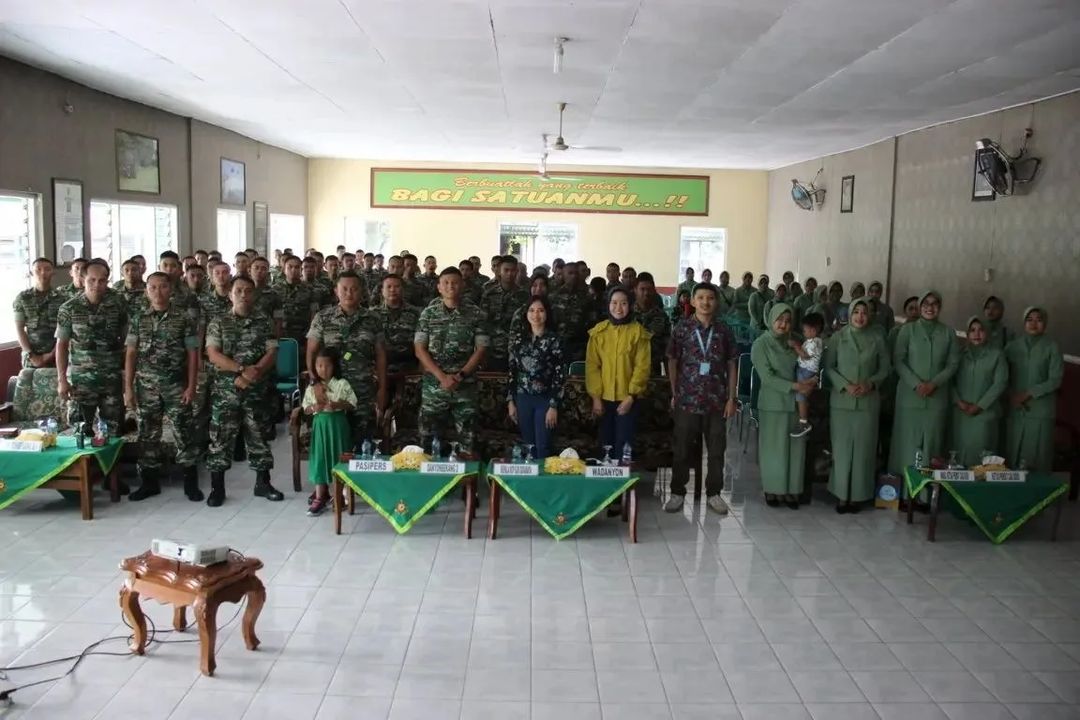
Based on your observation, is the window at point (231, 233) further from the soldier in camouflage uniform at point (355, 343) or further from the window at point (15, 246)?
the soldier in camouflage uniform at point (355, 343)

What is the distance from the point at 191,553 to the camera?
3.85 meters

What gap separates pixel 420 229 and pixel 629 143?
21.3 feet

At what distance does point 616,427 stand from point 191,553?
3.21 metres

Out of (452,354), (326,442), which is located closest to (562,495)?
(452,354)

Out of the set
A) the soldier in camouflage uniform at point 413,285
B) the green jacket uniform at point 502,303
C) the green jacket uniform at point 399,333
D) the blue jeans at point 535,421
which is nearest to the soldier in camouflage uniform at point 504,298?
the green jacket uniform at point 502,303

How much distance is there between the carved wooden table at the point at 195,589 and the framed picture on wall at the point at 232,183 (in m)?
10.7

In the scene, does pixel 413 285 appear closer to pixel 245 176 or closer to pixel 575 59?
pixel 575 59

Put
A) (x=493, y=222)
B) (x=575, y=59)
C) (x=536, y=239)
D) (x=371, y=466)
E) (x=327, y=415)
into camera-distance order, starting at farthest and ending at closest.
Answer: (x=536, y=239) < (x=493, y=222) < (x=575, y=59) < (x=327, y=415) < (x=371, y=466)

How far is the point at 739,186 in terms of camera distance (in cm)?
1956

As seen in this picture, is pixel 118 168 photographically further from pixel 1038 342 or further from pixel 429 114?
pixel 1038 342

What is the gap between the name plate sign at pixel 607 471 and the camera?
5703 millimetres

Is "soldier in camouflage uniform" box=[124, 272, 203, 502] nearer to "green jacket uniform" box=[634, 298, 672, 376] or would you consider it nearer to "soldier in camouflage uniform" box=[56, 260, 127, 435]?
"soldier in camouflage uniform" box=[56, 260, 127, 435]

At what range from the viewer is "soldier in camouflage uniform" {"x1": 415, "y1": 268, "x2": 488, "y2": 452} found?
640 centimetres

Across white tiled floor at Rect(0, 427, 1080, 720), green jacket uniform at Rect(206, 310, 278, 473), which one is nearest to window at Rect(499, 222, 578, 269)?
green jacket uniform at Rect(206, 310, 278, 473)
